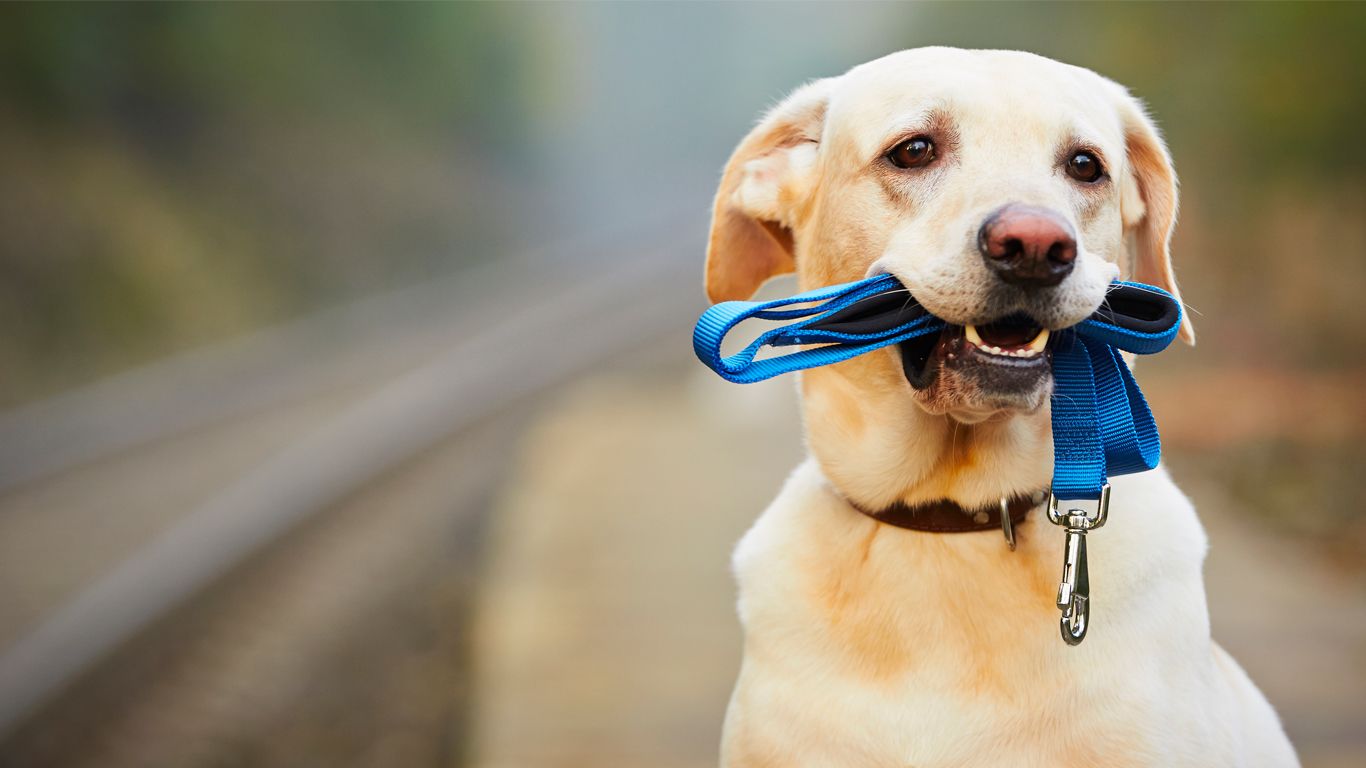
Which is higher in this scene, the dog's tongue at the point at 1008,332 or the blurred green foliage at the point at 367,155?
the dog's tongue at the point at 1008,332

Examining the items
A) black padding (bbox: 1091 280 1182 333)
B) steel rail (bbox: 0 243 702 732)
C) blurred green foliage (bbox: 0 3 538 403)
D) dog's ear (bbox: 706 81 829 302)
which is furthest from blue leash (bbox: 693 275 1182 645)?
blurred green foliage (bbox: 0 3 538 403)

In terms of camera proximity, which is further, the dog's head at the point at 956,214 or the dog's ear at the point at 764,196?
the dog's ear at the point at 764,196

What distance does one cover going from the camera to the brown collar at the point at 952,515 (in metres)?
2.09

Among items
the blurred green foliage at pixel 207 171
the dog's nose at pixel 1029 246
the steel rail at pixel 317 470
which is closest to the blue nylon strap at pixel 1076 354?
the dog's nose at pixel 1029 246

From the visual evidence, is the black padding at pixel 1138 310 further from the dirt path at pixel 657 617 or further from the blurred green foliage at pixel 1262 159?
the blurred green foliage at pixel 1262 159

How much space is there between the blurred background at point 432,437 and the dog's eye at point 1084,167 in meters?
0.85

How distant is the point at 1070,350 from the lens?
1917 millimetres

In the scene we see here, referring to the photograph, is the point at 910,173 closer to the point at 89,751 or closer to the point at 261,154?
the point at 89,751

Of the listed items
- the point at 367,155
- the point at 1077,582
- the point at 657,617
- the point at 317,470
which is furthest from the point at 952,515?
the point at 367,155

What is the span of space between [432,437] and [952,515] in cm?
800

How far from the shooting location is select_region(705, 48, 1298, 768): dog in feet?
6.09

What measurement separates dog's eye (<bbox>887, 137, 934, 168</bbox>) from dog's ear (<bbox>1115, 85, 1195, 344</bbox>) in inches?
17.7

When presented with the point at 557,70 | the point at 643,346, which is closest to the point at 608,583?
the point at 643,346

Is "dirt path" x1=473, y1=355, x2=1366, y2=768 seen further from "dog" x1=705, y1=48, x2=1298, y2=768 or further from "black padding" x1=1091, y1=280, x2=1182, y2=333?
"black padding" x1=1091, y1=280, x2=1182, y2=333
